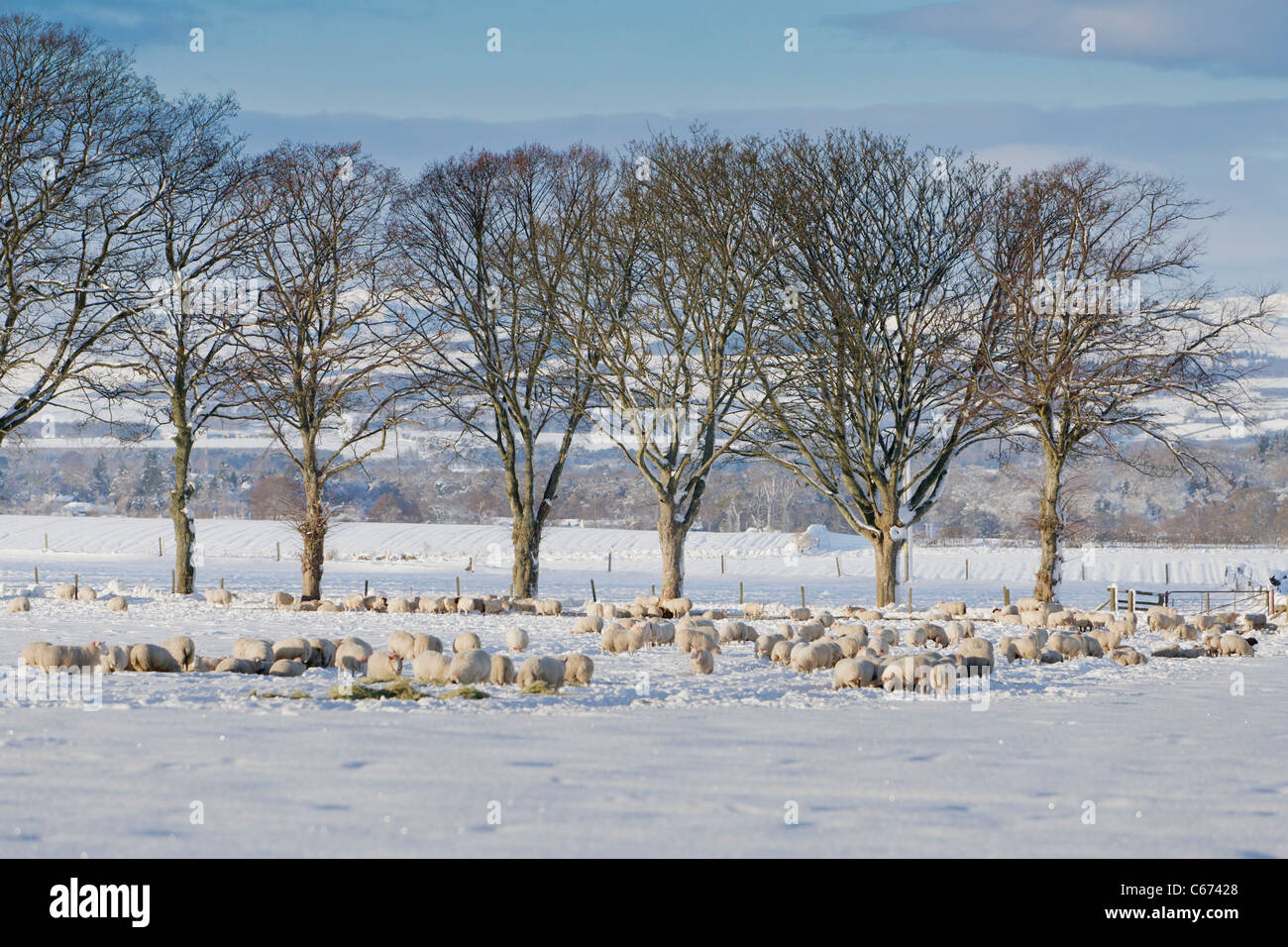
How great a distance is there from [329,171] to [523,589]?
13456 millimetres

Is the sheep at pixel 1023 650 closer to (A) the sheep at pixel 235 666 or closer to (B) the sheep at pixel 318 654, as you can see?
(B) the sheep at pixel 318 654

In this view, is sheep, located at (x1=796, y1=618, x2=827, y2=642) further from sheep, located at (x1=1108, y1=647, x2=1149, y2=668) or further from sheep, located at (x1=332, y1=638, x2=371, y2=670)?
sheep, located at (x1=332, y1=638, x2=371, y2=670)

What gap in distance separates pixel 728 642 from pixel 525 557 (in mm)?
16995

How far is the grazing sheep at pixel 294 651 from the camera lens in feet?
49.3

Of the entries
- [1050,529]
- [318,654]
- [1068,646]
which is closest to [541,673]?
[318,654]

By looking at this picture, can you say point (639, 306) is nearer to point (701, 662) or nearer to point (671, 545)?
point (671, 545)

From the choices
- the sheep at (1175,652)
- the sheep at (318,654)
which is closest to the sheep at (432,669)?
the sheep at (318,654)

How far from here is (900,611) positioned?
99.0 ft

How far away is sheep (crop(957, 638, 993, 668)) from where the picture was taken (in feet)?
51.8

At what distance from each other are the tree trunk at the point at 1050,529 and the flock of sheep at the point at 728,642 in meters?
4.15

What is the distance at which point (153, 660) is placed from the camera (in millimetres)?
14164

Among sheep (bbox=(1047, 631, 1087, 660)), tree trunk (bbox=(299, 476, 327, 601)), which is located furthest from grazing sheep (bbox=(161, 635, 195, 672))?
tree trunk (bbox=(299, 476, 327, 601))

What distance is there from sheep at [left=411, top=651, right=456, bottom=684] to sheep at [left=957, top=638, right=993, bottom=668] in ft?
21.4
